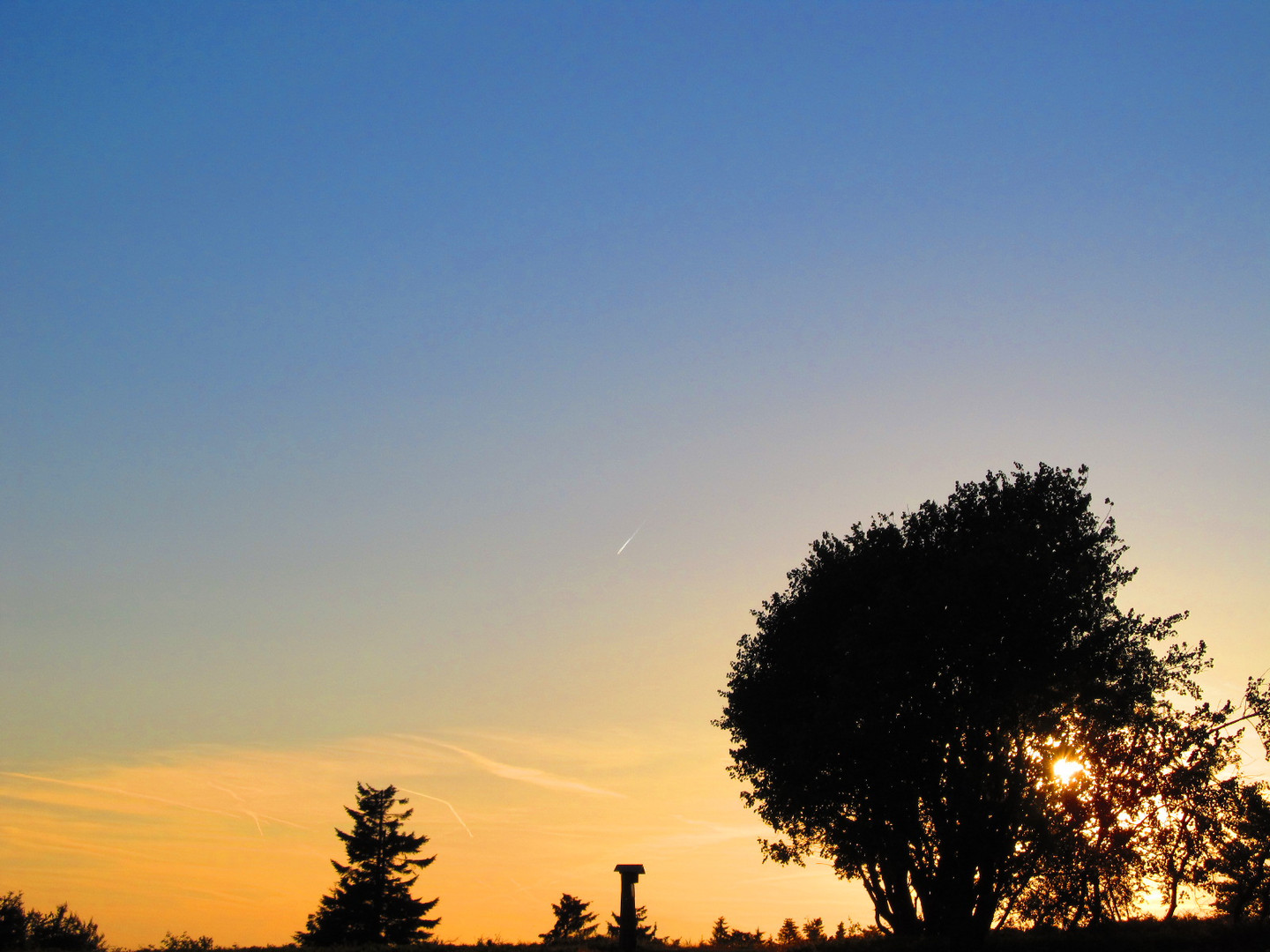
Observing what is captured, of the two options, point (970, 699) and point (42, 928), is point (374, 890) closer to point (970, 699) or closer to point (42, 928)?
point (42, 928)

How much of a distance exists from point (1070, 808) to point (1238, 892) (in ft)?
32.1

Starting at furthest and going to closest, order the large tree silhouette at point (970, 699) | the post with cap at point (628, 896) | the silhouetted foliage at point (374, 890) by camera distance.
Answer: the silhouetted foliage at point (374, 890)
the large tree silhouette at point (970, 699)
the post with cap at point (628, 896)

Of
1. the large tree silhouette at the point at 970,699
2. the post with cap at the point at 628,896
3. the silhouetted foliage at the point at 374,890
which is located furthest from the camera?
the silhouetted foliage at the point at 374,890

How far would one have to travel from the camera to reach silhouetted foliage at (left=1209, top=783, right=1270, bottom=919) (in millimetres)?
33697

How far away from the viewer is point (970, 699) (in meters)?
32.8

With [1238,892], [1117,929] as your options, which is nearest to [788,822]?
[1117,929]

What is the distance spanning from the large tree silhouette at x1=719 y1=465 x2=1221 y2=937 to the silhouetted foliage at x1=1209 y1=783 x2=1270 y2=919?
5.35m

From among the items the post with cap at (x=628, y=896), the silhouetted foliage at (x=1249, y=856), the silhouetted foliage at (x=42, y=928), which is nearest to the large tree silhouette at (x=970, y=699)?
the silhouetted foliage at (x=1249, y=856)

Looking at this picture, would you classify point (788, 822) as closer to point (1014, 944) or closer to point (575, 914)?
point (1014, 944)

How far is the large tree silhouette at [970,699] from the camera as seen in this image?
1271 inches

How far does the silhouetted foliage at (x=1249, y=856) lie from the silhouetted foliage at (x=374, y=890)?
59223mm

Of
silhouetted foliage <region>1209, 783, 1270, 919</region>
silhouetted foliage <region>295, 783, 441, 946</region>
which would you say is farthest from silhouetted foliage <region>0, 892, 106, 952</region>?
silhouetted foliage <region>1209, 783, 1270, 919</region>

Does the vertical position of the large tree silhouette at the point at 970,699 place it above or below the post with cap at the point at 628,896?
above

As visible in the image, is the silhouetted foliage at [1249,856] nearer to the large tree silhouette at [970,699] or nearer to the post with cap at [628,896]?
the large tree silhouette at [970,699]
